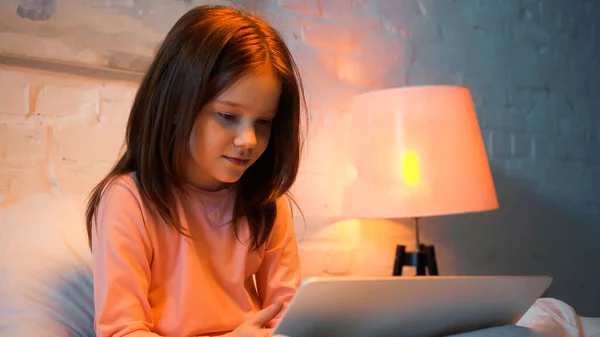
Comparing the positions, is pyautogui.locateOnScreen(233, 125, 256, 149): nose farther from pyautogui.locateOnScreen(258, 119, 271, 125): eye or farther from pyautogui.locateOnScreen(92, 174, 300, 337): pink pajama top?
pyautogui.locateOnScreen(92, 174, 300, 337): pink pajama top

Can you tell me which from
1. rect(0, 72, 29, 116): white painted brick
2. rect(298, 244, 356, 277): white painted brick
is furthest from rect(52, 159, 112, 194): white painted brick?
rect(298, 244, 356, 277): white painted brick

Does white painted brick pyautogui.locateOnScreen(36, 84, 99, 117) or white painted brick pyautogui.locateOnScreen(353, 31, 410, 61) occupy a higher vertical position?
white painted brick pyautogui.locateOnScreen(353, 31, 410, 61)

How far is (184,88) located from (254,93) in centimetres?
9

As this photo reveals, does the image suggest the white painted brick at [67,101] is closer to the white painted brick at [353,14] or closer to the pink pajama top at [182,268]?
the pink pajama top at [182,268]

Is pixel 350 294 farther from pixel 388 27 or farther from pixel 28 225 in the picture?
pixel 388 27

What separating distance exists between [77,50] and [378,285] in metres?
0.79

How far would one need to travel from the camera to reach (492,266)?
188 cm

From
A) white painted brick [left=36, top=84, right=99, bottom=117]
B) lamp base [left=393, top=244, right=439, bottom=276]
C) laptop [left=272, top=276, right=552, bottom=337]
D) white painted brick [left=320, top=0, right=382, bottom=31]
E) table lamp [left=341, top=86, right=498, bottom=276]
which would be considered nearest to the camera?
laptop [left=272, top=276, right=552, bottom=337]

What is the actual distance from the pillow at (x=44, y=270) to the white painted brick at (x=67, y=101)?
0.20 meters

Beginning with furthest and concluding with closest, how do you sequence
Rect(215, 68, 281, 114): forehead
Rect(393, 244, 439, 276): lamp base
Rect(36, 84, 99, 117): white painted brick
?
Rect(393, 244, 439, 276): lamp base < Rect(36, 84, 99, 117): white painted brick < Rect(215, 68, 281, 114): forehead

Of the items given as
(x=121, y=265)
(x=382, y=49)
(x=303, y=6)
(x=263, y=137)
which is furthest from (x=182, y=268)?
(x=382, y=49)

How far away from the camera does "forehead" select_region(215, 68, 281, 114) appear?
0.86m

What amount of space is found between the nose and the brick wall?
1.27 feet

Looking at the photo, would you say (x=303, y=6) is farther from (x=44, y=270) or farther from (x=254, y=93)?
(x=44, y=270)
